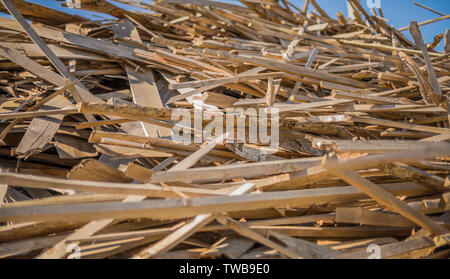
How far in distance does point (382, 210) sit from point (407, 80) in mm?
882

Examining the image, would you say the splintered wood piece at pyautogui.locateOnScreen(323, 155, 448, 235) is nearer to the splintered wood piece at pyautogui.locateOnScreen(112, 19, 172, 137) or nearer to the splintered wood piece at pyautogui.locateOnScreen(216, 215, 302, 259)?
the splintered wood piece at pyautogui.locateOnScreen(216, 215, 302, 259)

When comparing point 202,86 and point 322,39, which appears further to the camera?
point 322,39

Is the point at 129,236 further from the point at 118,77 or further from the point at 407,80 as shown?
the point at 407,80

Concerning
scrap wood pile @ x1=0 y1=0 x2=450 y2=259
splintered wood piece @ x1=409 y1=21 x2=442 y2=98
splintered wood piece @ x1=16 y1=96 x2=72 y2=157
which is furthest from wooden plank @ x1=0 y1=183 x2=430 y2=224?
splintered wood piece @ x1=409 y1=21 x2=442 y2=98

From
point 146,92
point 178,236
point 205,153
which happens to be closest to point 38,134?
point 146,92

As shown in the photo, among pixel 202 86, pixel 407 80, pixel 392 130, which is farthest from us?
pixel 407 80

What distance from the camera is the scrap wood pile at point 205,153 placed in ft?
2.54

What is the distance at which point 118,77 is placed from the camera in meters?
1.69

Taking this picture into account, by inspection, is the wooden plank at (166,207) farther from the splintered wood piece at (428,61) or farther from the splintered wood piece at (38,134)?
the splintered wood piece at (428,61)

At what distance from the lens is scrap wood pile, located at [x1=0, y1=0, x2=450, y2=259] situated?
0.78 metres

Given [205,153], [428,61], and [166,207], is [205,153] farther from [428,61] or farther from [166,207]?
[428,61]
